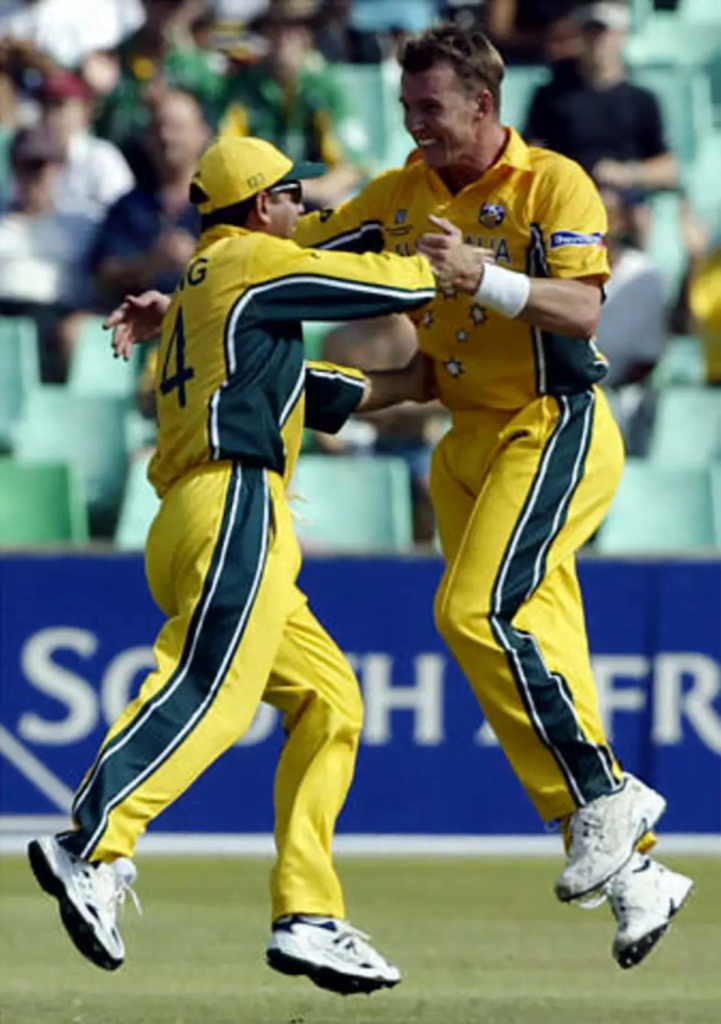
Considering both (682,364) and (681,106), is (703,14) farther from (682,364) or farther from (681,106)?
(682,364)

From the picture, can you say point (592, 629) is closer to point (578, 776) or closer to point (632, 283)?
point (632, 283)

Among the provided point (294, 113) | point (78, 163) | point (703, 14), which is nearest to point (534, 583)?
point (294, 113)

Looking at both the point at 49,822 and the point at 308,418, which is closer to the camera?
the point at 308,418

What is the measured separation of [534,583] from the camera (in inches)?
267

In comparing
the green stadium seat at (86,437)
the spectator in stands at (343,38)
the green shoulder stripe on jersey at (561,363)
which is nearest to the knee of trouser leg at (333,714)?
the green shoulder stripe on jersey at (561,363)

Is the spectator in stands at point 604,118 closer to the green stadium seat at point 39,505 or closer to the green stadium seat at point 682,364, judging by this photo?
the green stadium seat at point 682,364

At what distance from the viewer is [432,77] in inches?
265

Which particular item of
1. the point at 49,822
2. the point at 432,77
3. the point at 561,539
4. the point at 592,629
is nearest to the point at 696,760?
the point at 592,629

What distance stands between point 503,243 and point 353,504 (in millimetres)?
4288

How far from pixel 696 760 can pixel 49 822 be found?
2.51 m

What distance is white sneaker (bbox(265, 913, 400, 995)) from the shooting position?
6.31 meters

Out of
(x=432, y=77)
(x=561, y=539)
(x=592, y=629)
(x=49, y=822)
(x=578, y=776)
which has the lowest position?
(x=49, y=822)

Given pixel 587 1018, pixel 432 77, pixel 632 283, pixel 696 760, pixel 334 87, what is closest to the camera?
pixel 587 1018

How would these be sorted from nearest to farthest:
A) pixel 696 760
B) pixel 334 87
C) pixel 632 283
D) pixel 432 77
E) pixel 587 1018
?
1. pixel 587 1018
2. pixel 432 77
3. pixel 696 760
4. pixel 632 283
5. pixel 334 87
